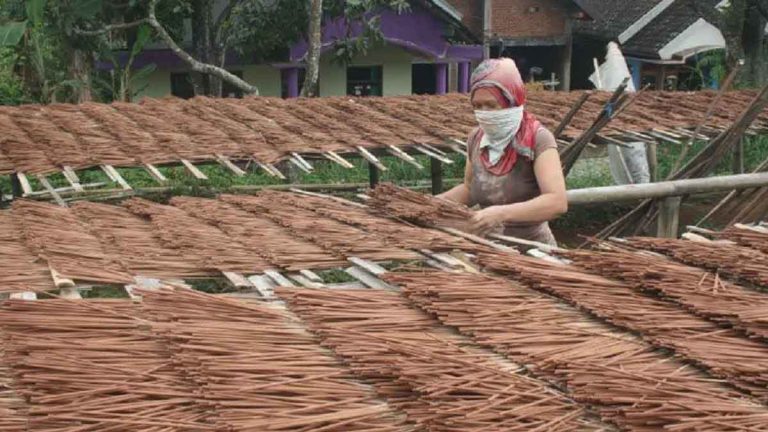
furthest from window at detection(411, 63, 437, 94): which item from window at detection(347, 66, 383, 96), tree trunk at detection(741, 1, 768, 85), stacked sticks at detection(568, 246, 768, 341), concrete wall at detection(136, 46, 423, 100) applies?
stacked sticks at detection(568, 246, 768, 341)

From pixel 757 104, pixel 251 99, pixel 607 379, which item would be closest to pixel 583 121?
pixel 757 104

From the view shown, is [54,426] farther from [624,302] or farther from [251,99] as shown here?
[251,99]

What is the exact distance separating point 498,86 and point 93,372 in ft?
7.65

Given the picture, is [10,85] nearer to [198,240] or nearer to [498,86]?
[198,240]

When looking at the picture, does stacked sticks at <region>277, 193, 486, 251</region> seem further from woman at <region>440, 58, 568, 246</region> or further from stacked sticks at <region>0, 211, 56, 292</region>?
stacked sticks at <region>0, 211, 56, 292</region>

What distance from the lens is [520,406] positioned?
182 centimetres

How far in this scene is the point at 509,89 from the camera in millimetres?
3848

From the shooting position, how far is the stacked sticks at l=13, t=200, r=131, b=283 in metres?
3.00

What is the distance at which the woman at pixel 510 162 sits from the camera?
147 inches

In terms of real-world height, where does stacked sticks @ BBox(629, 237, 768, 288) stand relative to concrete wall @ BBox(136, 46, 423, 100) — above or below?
below

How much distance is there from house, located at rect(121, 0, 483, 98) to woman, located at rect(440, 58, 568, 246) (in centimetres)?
1109

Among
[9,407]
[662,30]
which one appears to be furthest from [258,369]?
[662,30]

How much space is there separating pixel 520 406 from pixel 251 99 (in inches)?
259

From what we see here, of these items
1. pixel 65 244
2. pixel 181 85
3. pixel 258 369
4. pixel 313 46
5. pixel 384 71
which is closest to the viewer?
pixel 258 369
